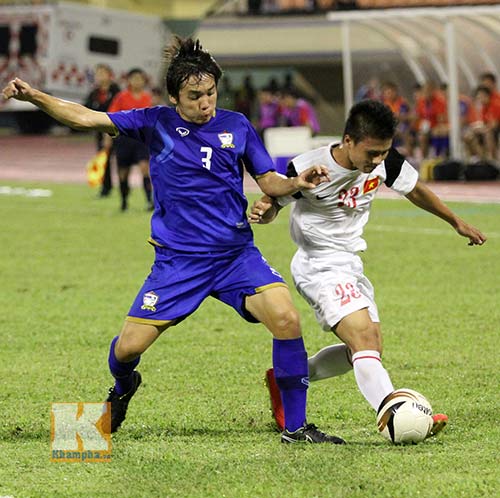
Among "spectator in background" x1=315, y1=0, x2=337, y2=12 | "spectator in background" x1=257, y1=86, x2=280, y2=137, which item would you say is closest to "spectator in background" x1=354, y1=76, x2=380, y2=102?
"spectator in background" x1=257, y1=86, x2=280, y2=137

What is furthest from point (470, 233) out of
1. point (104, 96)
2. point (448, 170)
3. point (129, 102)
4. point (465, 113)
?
point (465, 113)

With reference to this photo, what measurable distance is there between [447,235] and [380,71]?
13447 mm

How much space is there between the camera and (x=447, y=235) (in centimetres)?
1705

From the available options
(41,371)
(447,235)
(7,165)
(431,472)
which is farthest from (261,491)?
(7,165)

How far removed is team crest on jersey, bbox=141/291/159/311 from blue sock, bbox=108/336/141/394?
28 cm

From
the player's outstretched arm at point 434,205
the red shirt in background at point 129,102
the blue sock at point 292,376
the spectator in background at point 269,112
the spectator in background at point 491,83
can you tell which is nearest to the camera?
the blue sock at point 292,376

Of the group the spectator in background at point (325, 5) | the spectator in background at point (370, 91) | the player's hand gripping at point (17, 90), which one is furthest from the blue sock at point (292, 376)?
the spectator in background at point (325, 5)

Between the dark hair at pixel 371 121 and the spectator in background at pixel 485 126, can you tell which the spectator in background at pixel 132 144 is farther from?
the dark hair at pixel 371 121

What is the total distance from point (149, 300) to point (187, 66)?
45.4 inches

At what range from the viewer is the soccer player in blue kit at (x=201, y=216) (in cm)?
664

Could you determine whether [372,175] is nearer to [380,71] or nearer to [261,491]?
[261,491]

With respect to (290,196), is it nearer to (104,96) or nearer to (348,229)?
(348,229)

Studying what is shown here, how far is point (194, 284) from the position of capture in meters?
6.69

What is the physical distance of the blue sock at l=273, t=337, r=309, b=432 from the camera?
663 centimetres
